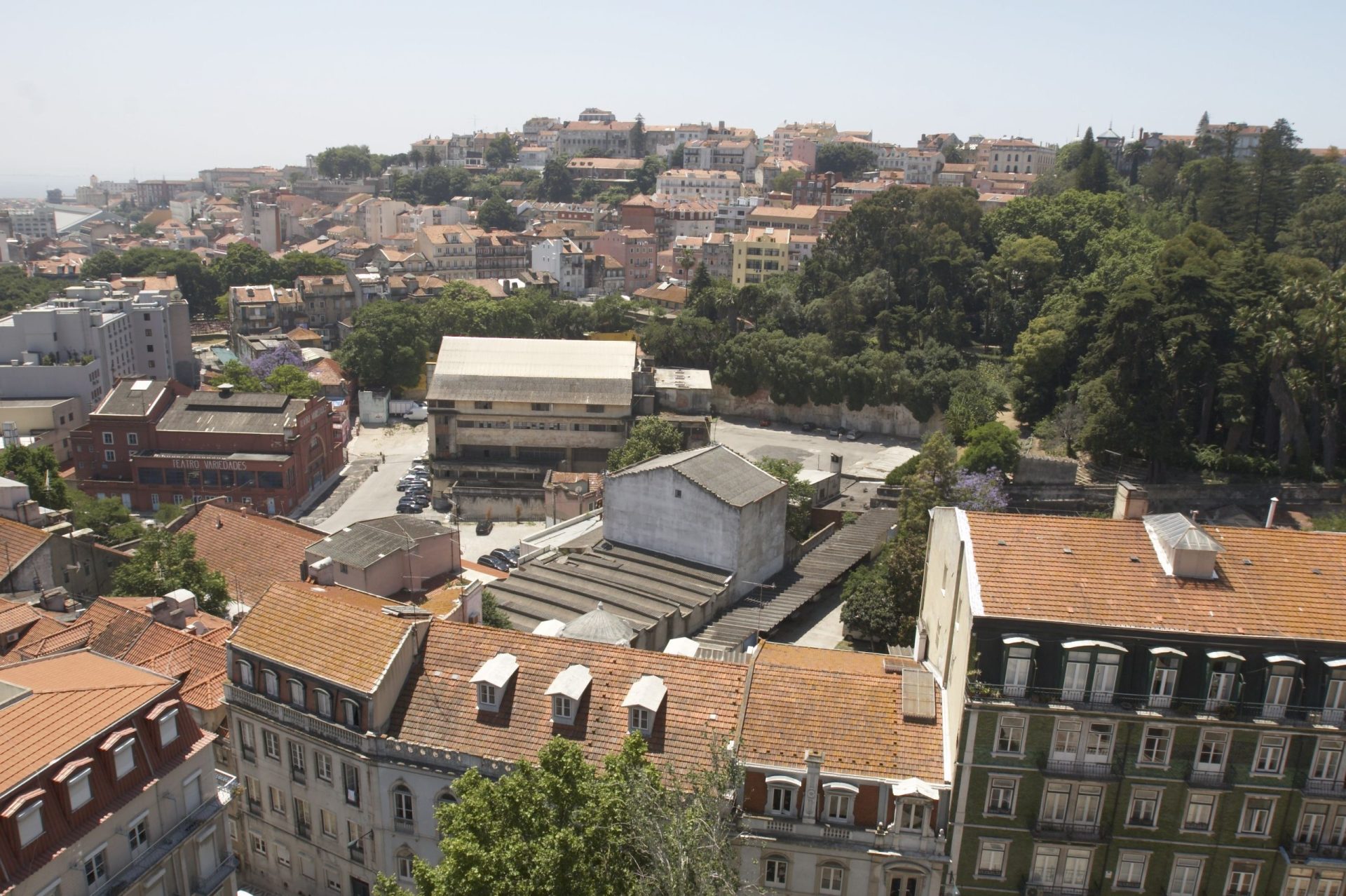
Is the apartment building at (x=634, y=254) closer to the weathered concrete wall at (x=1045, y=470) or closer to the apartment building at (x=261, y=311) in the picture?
the apartment building at (x=261, y=311)

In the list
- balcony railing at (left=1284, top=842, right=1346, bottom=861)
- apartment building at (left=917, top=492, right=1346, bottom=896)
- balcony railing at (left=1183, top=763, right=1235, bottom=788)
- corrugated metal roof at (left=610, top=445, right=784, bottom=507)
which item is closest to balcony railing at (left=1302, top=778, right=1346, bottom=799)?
apartment building at (left=917, top=492, right=1346, bottom=896)

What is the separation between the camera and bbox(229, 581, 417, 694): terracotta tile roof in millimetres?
23641

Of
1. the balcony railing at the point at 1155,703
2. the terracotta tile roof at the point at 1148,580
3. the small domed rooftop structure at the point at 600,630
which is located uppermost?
the terracotta tile roof at the point at 1148,580

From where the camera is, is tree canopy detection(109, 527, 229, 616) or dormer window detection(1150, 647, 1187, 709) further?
tree canopy detection(109, 527, 229, 616)

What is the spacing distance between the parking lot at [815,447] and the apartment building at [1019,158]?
3832 inches

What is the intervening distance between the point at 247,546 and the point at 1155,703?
36.6 meters

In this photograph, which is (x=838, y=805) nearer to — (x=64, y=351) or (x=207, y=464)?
(x=207, y=464)

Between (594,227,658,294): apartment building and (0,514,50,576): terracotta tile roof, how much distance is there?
298 feet

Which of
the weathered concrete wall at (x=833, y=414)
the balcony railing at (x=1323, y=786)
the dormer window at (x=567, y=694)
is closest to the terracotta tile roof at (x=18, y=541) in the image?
the dormer window at (x=567, y=694)

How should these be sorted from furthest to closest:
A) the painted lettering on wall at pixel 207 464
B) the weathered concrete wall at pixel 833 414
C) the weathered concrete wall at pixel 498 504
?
the weathered concrete wall at pixel 833 414
the weathered concrete wall at pixel 498 504
the painted lettering on wall at pixel 207 464

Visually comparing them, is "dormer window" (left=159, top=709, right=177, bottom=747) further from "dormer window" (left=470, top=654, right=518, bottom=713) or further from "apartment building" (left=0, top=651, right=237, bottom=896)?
"dormer window" (left=470, top=654, right=518, bottom=713)

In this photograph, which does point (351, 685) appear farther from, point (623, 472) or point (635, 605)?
point (623, 472)

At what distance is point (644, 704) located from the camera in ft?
73.5

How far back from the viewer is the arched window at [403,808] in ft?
76.5
